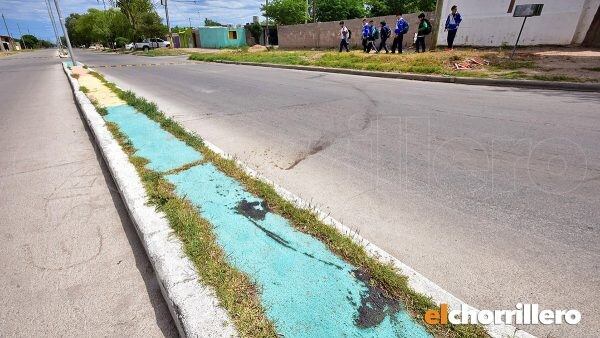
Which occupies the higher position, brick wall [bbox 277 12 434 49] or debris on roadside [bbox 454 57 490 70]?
brick wall [bbox 277 12 434 49]

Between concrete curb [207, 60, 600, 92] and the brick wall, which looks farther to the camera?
the brick wall

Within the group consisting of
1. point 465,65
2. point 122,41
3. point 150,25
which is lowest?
point 465,65

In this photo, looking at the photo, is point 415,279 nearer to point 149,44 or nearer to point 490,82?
point 490,82

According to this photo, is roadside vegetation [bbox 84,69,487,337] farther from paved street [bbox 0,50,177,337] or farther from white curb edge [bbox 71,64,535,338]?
paved street [bbox 0,50,177,337]

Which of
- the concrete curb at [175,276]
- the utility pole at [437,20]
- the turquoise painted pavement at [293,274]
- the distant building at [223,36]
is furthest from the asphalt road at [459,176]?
the distant building at [223,36]

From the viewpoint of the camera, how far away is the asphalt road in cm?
219

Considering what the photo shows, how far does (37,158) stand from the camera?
4594mm

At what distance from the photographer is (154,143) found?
15.0 ft

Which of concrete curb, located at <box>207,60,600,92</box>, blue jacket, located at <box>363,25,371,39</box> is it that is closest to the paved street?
concrete curb, located at <box>207,60,600,92</box>

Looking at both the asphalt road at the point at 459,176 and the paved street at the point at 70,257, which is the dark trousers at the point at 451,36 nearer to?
the asphalt road at the point at 459,176

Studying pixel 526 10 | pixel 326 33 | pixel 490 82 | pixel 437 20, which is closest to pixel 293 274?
pixel 490 82

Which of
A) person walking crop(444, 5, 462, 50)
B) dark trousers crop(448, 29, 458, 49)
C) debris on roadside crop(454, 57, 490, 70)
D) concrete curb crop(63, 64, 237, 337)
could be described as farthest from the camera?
dark trousers crop(448, 29, 458, 49)

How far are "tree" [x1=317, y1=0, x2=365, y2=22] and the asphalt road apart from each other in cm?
4269

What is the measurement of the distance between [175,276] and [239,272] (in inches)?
15.8
